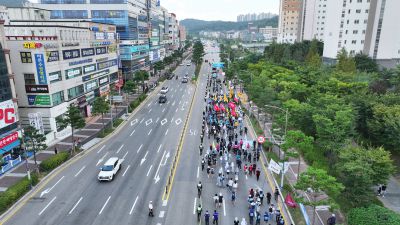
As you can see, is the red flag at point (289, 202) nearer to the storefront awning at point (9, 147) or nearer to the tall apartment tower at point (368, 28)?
the storefront awning at point (9, 147)

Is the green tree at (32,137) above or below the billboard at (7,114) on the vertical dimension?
below

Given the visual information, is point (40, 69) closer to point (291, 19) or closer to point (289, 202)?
point (289, 202)

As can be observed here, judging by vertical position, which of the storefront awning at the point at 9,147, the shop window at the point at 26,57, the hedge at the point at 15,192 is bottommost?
the hedge at the point at 15,192

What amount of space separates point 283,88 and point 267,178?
3070 centimetres

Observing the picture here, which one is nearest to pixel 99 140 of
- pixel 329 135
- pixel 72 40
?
pixel 72 40

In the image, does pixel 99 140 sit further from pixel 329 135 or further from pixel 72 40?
pixel 329 135

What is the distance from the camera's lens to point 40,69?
39844 mm

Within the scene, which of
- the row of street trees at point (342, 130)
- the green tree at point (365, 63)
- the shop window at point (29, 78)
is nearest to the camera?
the row of street trees at point (342, 130)

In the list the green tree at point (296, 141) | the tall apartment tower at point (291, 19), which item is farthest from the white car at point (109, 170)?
the tall apartment tower at point (291, 19)

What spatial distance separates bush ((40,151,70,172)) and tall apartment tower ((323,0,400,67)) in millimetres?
79887

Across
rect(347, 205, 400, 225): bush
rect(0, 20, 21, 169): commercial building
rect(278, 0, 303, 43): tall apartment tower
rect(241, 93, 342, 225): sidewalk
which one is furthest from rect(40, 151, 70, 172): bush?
rect(278, 0, 303, 43): tall apartment tower

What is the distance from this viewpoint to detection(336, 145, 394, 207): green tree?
22047 millimetres

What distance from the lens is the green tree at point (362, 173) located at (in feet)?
72.3

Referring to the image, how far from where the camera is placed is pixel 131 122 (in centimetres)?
5284
